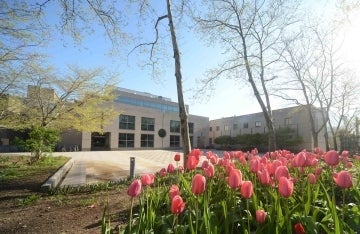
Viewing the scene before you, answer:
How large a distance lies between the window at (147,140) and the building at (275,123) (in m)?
18.6

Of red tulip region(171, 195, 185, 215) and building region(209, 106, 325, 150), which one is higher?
building region(209, 106, 325, 150)

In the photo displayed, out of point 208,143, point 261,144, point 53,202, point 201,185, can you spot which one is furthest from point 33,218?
point 208,143

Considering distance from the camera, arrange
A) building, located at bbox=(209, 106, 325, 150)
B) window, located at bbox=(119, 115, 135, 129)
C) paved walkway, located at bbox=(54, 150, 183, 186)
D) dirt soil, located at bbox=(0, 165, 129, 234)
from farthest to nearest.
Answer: window, located at bbox=(119, 115, 135, 129), building, located at bbox=(209, 106, 325, 150), paved walkway, located at bbox=(54, 150, 183, 186), dirt soil, located at bbox=(0, 165, 129, 234)

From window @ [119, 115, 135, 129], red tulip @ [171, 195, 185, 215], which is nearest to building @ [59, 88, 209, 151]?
window @ [119, 115, 135, 129]

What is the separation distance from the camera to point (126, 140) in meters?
45.8

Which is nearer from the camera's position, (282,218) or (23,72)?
(282,218)

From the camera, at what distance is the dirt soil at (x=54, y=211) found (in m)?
4.51

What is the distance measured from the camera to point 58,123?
17547 mm

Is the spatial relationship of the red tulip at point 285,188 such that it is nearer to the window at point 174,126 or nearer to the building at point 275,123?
the building at point 275,123

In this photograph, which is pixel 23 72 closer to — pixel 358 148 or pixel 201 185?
pixel 201 185

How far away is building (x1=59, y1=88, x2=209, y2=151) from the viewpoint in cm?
4075

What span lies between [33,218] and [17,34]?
740cm

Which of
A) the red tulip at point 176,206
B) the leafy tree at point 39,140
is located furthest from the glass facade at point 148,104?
the red tulip at point 176,206

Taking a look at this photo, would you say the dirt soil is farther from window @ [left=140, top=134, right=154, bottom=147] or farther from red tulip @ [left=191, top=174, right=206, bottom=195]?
window @ [left=140, top=134, right=154, bottom=147]
